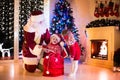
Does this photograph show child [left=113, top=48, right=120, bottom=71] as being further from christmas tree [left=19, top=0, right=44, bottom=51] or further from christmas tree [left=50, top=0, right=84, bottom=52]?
christmas tree [left=19, top=0, right=44, bottom=51]

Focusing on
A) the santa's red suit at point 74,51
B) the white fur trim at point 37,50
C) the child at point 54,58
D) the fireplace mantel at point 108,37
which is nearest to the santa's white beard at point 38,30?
the white fur trim at point 37,50

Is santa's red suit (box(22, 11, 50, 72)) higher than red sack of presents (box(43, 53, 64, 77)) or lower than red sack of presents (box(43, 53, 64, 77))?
higher

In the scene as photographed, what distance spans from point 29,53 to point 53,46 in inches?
24.9

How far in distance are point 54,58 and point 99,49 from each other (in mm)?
2183

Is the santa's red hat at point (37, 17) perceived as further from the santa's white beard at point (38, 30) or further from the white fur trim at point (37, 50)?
the white fur trim at point (37, 50)

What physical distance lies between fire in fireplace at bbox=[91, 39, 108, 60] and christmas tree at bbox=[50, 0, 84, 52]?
0.97 meters

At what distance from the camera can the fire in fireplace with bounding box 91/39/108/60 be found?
21.1ft

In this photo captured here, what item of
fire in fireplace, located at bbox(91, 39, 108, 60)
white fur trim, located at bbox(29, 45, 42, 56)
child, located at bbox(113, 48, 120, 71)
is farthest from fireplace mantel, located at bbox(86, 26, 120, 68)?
white fur trim, located at bbox(29, 45, 42, 56)

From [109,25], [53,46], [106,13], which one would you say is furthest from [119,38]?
[53,46]

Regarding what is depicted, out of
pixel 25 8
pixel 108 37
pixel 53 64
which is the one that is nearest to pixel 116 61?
pixel 108 37

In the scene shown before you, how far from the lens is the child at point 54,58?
4.87 meters

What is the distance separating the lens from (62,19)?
7816 mm

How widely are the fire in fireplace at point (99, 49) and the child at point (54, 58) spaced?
1800 millimetres

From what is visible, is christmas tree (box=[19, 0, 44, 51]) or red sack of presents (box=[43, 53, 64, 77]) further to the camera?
christmas tree (box=[19, 0, 44, 51])
